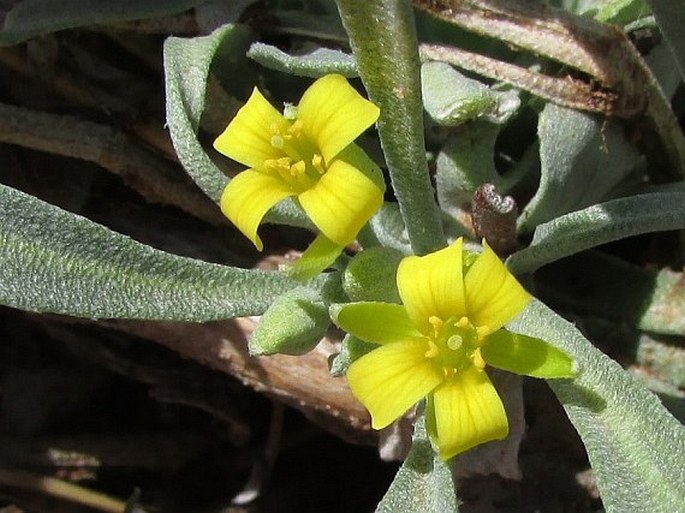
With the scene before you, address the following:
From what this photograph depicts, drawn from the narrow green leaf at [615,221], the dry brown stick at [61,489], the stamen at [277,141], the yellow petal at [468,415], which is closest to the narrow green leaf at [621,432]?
the narrow green leaf at [615,221]

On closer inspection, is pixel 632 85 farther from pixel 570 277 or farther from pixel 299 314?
pixel 299 314

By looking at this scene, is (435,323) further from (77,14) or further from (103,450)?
(103,450)

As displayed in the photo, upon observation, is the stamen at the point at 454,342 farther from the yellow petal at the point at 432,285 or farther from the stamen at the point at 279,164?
the stamen at the point at 279,164

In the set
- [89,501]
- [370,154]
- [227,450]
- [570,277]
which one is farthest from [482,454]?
[89,501]

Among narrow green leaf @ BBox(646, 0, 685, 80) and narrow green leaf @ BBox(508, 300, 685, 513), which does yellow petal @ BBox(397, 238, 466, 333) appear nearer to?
narrow green leaf @ BBox(508, 300, 685, 513)

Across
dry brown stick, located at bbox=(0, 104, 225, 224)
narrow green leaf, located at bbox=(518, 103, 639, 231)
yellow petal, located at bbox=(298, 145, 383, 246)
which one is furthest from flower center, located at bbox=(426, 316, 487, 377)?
dry brown stick, located at bbox=(0, 104, 225, 224)
